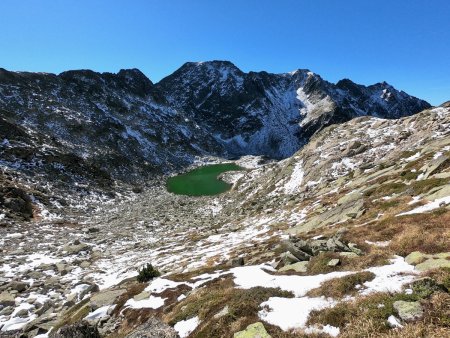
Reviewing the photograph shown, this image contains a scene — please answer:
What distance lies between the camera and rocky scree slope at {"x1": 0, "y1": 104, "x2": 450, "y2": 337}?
1014 centimetres

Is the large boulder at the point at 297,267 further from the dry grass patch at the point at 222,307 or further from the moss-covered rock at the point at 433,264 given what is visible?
the moss-covered rock at the point at 433,264

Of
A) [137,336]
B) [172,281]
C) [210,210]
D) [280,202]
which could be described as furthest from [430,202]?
[210,210]

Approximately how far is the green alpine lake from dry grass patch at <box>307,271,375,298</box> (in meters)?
80.6

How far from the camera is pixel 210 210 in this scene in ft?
213

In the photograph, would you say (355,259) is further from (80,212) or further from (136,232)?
(80,212)

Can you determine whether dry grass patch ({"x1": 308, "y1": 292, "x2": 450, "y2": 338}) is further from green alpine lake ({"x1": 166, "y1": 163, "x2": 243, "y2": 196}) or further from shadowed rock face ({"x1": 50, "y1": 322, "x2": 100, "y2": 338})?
green alpine lake ({"x1": 166, "y1": 163, "x2": 243, "y2": 196})

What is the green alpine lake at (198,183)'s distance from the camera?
97144 millimetres

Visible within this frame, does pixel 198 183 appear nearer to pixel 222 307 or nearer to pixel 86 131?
pixel 86 131

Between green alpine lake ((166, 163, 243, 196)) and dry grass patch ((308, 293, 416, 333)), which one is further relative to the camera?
green alpine lake ((166, 163, 243, 196))

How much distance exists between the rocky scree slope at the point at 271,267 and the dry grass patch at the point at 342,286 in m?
0.06

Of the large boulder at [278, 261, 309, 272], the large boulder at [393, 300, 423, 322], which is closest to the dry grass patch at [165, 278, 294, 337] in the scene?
the large boulder at [278, 261, 309, 272]

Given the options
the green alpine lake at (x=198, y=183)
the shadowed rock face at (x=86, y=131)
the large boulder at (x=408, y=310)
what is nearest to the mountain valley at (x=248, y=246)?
the large boulder at (x=408, y=310)

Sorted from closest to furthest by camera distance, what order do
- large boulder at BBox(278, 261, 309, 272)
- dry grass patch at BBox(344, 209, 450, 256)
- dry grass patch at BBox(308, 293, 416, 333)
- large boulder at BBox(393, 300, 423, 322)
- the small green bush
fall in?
1. large boulder at BBox(393, 300, 423, 322)
2. dry grass patch at BBox(308, 293, 416, 333)
3. dry grass patch at BBox(344, 209, 450, 256)
4. large boulder at BBox(278, 261, 309, 272)
5. the small green bush

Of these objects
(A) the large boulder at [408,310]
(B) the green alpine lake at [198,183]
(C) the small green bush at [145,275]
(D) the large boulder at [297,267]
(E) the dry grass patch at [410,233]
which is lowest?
(C) the small green bush at [145,275]
